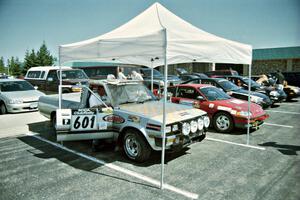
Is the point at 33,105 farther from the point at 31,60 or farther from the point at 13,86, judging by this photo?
the point at 31,60

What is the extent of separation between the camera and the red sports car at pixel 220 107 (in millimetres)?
6781

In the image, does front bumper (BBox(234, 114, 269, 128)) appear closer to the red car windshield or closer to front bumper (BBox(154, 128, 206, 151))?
the red car windshield

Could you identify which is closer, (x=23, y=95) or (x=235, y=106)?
(x=235, y=106)

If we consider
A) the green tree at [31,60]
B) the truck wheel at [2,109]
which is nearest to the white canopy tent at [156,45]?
the truck wheel at [2,109]

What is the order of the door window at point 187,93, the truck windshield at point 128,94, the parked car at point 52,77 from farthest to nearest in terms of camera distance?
the parked car at point 52,77 < the door window at point 187,93 < the truck windshield at point 128,94

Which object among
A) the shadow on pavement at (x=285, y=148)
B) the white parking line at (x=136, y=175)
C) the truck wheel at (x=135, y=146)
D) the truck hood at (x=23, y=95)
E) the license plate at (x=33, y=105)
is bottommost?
the white parking line at (x=136, y=175)

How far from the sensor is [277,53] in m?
A: 33.9

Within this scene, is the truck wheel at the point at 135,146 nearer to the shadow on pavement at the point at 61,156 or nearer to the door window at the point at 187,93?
the shadow on pavement at the point at 61,156

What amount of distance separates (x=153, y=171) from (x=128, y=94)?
191 centimetres

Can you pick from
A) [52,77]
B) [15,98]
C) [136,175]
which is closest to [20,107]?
[15,98]

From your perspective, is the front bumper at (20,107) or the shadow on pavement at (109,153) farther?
the front bumper at (20,107)

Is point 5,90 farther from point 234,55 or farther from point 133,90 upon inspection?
point 234,55

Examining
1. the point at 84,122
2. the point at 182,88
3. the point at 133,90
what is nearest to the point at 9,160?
the point at 84,122

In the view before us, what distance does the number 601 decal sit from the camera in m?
4.74
